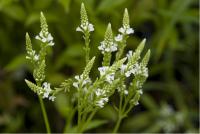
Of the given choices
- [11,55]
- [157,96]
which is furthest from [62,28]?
[157,96]

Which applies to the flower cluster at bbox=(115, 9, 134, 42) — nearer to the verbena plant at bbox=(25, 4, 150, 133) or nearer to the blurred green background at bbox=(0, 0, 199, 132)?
the verbena plant at bbox=(25, 4, 150, 133)

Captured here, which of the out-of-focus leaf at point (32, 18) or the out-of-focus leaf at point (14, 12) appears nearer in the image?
the out-of-focus leaf at point (32, 18)

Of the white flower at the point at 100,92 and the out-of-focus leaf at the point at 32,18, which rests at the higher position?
the out-of-focus leaf at the point at 32,18

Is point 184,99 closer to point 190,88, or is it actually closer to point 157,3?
point 190,88

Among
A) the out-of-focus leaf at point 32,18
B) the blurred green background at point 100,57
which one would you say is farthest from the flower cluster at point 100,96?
the out-of-focus leaf at point 32,18

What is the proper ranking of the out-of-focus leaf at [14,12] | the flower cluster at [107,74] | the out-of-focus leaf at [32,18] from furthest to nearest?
the out-of-focus leaf at [14,12] < the out-of-focus leaf at [32,18] < the flower cluster at [107,74]

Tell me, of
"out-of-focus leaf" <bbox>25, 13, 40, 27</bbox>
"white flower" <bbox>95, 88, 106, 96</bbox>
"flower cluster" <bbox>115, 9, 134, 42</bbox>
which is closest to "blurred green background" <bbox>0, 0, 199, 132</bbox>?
"out-of-focus leaf" <bbox>25, 13, 40, 27</bbox>

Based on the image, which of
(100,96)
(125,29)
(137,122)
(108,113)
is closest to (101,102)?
Answer: (100,96)

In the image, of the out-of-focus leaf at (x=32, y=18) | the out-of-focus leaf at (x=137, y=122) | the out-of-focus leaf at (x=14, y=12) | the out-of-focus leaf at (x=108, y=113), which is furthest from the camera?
the out-of-focus leaf at (x=137, y=122)

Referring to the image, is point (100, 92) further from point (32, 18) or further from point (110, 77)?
point (32, 18)

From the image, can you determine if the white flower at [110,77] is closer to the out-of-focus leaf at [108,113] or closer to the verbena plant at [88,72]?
the verbena plant at [88,72]
